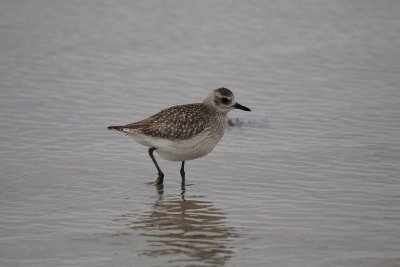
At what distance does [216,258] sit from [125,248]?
1051 millimetres

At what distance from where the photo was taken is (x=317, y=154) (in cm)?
1336

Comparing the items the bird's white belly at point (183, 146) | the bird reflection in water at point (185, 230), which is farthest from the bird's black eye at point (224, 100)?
the bird reflection in water at point (185, 230)

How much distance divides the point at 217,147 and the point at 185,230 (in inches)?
166

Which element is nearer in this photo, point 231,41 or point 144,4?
point 231,41

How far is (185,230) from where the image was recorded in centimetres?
1005

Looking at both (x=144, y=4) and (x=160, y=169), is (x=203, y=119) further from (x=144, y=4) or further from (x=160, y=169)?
(x=144, y=4)

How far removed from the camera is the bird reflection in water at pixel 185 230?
905 centimetres

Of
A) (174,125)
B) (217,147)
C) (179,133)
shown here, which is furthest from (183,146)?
(217,147)

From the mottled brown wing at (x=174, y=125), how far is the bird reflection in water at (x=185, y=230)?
3.44 feet

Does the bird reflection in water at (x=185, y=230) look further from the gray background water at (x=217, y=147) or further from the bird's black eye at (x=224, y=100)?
the bird's black eye at (x=224, y=100)

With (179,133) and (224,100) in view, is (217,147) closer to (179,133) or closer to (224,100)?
(224,100)

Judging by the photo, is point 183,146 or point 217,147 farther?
point 217,147

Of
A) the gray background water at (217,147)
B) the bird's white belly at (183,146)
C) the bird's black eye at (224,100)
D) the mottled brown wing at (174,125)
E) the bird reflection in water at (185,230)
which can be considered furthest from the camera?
the bird's black eye at (224,100)

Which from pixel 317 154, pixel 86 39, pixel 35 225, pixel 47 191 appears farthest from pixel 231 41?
pixel 35 225
